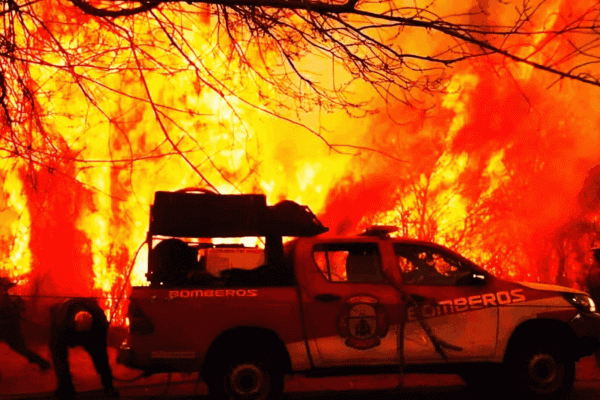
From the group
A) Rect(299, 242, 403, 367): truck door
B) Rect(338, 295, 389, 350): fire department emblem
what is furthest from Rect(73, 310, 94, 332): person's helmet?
Rect(338, 295, 389, 350): fire department emblem

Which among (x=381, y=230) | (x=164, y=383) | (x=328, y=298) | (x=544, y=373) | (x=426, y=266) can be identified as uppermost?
(x=381, y=230)

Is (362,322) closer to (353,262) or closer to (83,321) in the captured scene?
(353,262)

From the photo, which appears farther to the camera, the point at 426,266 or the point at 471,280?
the point at 426,266

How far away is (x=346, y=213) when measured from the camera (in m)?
20.9

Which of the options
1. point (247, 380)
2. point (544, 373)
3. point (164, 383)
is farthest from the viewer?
point (164, 383)

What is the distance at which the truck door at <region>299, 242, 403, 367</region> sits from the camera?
9.11m

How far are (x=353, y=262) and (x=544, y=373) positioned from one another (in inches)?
83.4

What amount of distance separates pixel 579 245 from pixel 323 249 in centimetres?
1637

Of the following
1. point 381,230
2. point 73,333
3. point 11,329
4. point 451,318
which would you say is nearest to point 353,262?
point 381,230

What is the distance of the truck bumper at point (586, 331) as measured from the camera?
30.8ft

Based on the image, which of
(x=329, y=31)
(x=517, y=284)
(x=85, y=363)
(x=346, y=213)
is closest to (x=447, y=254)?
(x=517, y=284)

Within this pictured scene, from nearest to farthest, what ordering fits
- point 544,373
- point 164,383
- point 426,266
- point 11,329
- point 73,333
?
point 544,373, point 426,266, point 73,333, point 164,383, point 11,329

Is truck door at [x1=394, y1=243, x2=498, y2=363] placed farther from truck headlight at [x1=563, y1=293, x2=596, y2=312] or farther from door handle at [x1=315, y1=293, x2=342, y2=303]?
truck headlight at [x1=563, y1=293, x2=596, y2=312]

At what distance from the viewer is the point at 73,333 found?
10.2m
